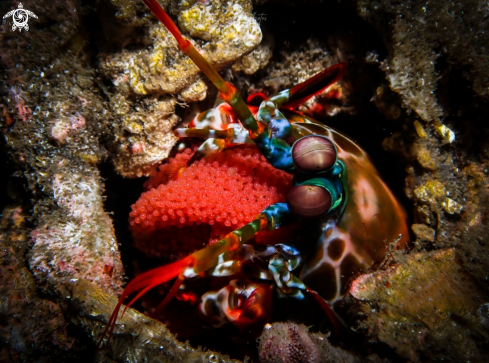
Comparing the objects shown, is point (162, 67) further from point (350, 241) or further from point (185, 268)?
point (350, 241)

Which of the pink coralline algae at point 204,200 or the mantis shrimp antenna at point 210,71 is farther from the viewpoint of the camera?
the pink coralline algae at point 204,200

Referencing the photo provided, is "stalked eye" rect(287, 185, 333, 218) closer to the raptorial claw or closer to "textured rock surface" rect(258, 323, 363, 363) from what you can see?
the raptorial claw

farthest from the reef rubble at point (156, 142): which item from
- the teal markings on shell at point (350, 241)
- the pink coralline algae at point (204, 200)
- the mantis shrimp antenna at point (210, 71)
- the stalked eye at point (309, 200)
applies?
the mantis shrimp antenna at point (210, 71)

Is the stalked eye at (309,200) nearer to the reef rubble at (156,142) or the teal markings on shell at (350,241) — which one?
the teal markings on shell at (350,241)

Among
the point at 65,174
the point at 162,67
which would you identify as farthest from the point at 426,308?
the point at 65,174

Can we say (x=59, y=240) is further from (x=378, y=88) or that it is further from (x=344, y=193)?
(x=378, y=88)
